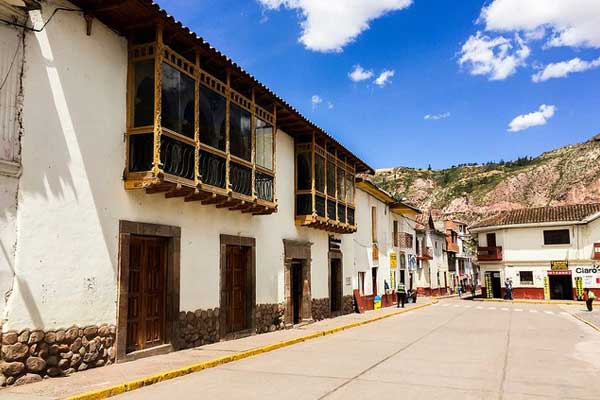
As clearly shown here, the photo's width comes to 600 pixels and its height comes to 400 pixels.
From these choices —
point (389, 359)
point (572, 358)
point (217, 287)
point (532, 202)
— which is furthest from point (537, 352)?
point (532, 202)

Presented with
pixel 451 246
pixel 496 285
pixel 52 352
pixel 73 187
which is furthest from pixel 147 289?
pixel 451 246

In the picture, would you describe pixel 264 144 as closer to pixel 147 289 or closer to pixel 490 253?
pixel 147 289

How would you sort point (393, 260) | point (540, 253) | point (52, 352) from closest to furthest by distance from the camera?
point (52, 352)
point (393, 260)
point (540, 253)

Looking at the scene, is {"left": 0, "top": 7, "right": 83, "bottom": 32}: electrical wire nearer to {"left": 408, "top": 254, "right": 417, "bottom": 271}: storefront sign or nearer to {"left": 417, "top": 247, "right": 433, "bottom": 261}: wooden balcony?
{"left": 408, "top": 254, "right": 417, "bottom": 271}: storefront sign

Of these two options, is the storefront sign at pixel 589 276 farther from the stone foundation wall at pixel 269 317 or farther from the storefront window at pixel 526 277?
the stone foundation wall at pixel 269 317

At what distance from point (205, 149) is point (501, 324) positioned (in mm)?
13454

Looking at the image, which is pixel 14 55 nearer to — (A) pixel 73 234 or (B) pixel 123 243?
(A) pixel 73 234

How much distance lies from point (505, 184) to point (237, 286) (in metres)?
83.4

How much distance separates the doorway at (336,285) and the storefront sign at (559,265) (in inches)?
977

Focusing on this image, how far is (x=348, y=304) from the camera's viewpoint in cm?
2153

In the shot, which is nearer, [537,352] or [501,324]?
[537,352]

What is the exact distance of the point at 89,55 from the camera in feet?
28.4

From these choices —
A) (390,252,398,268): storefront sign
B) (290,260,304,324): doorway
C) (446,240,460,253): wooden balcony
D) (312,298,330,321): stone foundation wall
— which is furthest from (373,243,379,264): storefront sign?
(446,240,460,253): wooden balcony

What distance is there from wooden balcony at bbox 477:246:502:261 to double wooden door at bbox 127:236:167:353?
117 feet
